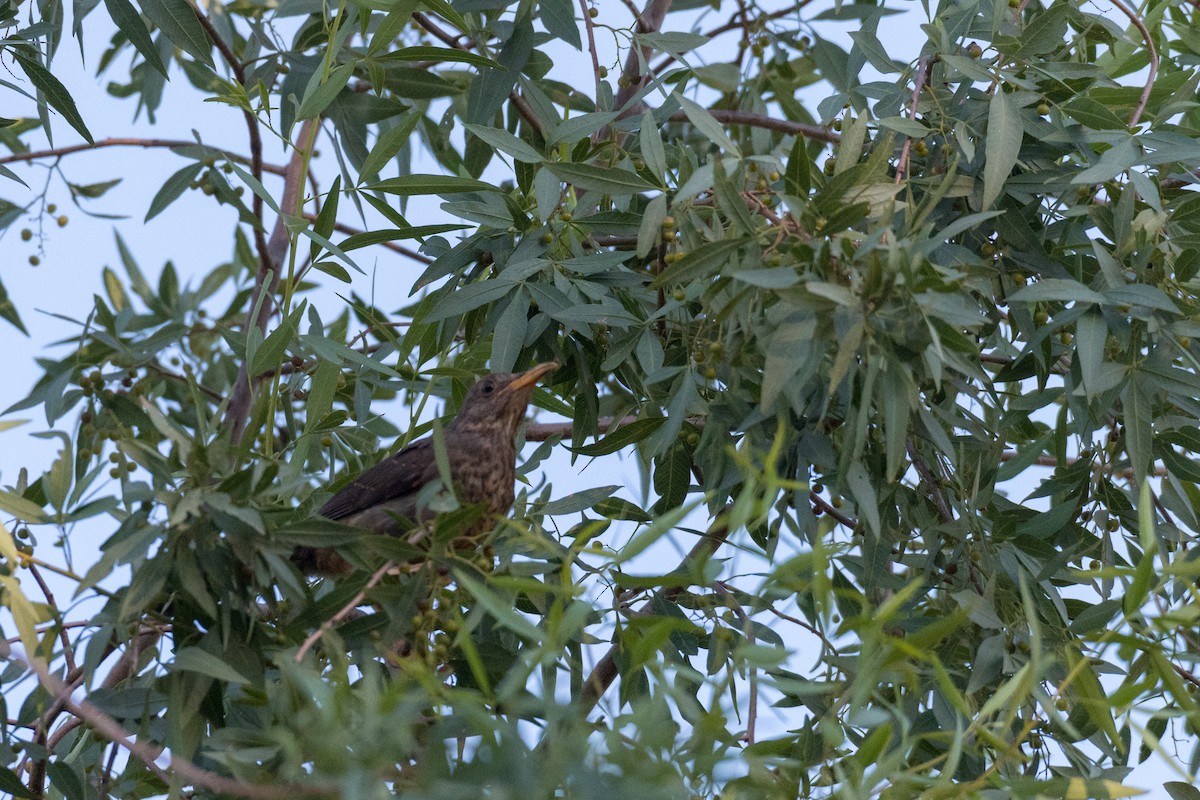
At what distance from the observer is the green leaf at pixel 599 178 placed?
3000 mm

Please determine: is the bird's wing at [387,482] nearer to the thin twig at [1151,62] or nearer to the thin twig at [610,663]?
the thin twig at [610,663]

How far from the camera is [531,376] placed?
3645 millimetres

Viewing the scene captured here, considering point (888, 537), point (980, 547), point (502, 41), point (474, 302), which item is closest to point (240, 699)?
point (474, 302)

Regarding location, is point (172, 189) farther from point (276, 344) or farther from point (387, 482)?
point (276, 344)

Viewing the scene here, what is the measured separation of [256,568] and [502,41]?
6.71ft

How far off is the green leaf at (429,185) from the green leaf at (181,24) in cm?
71

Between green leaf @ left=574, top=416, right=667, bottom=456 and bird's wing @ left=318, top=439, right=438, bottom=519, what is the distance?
2.31 feet

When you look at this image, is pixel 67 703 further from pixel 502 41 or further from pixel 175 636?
pixel 502 41

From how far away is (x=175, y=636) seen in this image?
269 centimetres

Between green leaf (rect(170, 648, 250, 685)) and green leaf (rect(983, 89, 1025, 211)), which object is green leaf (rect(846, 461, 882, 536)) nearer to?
green leaf (rect(983, 89, 1025, 211))

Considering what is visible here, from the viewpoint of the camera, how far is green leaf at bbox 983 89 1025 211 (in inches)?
112

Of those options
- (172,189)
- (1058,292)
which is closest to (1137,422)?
(1058,292)

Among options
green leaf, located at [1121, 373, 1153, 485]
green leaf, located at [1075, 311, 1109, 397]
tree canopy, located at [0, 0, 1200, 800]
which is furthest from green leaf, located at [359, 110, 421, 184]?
green leaf, located at [1121, 373, 1153, 485]

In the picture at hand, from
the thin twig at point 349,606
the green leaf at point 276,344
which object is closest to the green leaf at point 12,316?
the green leaf at point 276,344
